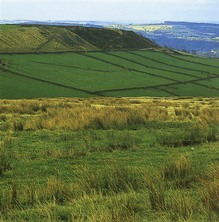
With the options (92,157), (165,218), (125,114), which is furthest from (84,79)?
(165,218)

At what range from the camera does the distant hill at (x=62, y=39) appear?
12325 centimetres

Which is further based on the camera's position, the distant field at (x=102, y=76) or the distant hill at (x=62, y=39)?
the distant hill at (x=62, y=39)

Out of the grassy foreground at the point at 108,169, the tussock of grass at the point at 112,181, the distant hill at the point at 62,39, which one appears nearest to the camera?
the grassy foreground at the point at 108,169

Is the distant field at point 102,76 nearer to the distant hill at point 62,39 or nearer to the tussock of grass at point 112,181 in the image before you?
the distant hill at point 62,39

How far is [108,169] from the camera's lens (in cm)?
931

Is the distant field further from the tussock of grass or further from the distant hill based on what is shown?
the tussock of grass

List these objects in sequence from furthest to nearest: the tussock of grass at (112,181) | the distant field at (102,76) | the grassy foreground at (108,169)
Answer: the distant field at (102,76) → the tussock of grass at (112,181) → the grassy foreground at (108,169)

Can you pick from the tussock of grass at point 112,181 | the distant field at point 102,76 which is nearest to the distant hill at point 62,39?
the distant field at point 102,76

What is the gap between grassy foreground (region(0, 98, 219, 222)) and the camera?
265 inches

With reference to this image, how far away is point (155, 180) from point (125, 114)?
9.91m

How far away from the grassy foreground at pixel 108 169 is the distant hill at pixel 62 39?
317 feet

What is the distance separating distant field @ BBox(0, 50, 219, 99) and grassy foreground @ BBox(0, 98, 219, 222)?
170ft

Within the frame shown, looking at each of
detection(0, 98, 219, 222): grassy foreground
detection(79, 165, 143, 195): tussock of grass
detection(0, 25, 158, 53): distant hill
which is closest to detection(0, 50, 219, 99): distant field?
detection(0, 25, 158, 53): distant hill

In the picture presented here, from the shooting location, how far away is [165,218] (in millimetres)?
6211
